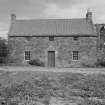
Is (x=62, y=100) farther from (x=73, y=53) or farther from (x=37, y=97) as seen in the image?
(x=73, y=53)

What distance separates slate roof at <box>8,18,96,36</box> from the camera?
20.4 metres

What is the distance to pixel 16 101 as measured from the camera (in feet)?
16.0

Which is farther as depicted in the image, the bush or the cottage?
the cottage

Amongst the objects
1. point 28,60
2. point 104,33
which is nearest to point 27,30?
point 28,60

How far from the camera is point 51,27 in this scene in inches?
864

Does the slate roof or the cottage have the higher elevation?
the slate roof

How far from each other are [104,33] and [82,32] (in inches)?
253

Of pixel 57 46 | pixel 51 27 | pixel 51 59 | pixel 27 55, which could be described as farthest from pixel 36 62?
pixel 51 27

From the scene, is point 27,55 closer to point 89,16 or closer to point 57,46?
point 57,46

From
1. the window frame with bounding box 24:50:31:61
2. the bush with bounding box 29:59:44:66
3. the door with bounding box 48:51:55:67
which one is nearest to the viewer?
the bush with bounding box 29:59:44:66

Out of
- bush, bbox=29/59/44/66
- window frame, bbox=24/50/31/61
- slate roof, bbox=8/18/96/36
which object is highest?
slate roof, bbox=8/18/96/36

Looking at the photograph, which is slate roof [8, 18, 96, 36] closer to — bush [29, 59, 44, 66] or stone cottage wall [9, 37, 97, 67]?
stone cottage wall [9, 37, 97, 67]

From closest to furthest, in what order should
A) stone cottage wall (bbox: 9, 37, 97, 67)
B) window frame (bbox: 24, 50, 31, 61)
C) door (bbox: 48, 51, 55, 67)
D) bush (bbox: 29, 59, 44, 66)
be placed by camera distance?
bush (bbox: 29, 59, 44, 66)
stone cottage wall (bbox: 9, 37, 97, 67)
door (bbox: 48, 51, 55, 67)
window frame (bbox: 24, 50, 31, 61)

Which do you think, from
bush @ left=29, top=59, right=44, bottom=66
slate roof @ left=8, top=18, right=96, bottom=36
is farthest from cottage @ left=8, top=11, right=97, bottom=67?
bush @ left=29, top=59, right=44, bottom=66
